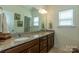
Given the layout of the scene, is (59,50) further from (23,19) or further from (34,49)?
(23,19)

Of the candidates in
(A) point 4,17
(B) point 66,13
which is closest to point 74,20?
(B) point 66,13

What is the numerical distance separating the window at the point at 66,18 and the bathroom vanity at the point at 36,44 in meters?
0.21

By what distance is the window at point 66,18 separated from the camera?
1562 mm

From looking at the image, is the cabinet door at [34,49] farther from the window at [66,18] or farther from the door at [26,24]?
the window at [66,18]

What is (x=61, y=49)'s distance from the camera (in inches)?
62.8

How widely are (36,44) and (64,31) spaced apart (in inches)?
17.0

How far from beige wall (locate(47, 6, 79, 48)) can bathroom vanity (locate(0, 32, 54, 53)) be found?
97mm

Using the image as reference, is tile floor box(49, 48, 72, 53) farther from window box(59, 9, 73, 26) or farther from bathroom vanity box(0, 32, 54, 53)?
window box(59, 9, 73, 26)

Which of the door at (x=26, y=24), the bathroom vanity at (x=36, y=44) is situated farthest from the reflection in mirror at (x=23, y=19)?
the bathroom vanity at (x=36, y=44)

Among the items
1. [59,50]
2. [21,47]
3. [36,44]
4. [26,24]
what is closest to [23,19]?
[26,24]

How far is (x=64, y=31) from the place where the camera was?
5.33 ft

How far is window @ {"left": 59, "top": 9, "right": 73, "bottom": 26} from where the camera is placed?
5.13 feet

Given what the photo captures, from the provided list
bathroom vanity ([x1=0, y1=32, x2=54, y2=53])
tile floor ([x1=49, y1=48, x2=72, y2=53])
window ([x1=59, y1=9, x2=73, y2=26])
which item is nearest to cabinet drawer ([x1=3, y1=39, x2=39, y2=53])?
bathroom vanity ([x1=0, y1=32, x2=54, y2=53])
